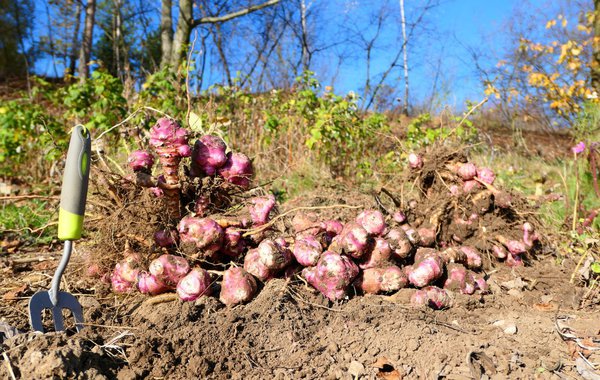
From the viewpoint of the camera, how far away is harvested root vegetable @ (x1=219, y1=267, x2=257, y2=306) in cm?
170

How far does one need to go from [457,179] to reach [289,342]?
142cm

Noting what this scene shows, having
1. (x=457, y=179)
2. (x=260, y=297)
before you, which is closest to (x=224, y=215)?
(x=260, y=297)

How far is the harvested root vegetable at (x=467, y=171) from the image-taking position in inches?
92.6

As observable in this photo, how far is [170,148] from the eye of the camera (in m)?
1.86

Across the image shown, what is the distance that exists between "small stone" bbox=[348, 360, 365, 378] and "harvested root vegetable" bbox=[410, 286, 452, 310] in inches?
22.0

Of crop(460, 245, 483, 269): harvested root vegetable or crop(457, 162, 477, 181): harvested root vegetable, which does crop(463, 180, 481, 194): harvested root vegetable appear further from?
crop(460, 245, 483, 269): harvested root vegetable

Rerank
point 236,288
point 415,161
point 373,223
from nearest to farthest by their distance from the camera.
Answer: point 236,288 → point 373,223 → point 415,161

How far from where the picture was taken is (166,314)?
5.26ft

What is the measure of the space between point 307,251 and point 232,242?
12.9 inches

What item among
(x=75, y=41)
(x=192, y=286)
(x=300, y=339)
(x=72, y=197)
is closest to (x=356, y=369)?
(x=300, y=339)

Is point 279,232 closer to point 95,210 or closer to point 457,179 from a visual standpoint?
point 95,210

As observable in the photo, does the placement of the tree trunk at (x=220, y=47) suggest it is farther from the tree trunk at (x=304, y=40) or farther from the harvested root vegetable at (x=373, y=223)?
the harvested root vegetable at (x=373, y=223)

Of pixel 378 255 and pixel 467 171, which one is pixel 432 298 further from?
pixel 467 171

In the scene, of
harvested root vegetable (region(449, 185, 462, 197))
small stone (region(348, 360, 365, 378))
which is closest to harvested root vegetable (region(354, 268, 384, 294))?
small stone (region(348, 360, 365, 378))
